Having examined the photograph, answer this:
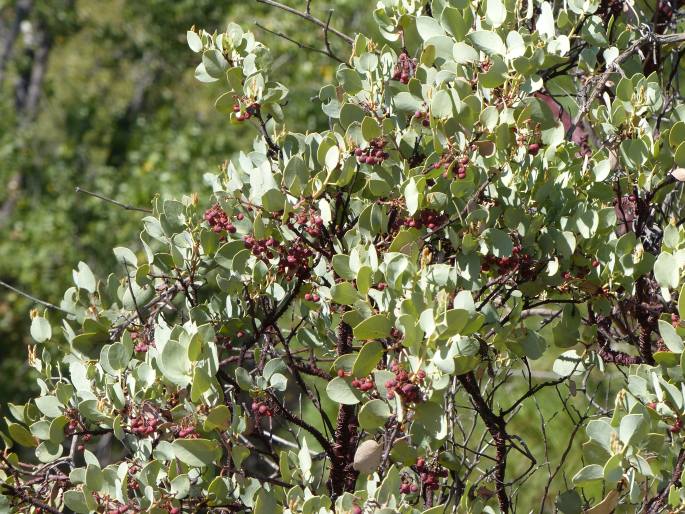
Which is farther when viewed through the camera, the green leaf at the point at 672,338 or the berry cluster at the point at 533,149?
the berry cluster at the point at 533,149

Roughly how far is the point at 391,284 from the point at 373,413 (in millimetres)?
205

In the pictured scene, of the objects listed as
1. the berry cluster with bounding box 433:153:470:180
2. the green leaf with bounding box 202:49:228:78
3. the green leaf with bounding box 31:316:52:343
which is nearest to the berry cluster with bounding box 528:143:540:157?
the berry cluster with bounding box 433:153:470:180

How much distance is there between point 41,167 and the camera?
812 cm

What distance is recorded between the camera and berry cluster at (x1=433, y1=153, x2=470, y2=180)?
1.57 metres

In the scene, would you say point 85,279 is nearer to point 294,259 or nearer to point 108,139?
point 294,259

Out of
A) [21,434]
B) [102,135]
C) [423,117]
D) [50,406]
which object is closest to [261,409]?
[50,406]

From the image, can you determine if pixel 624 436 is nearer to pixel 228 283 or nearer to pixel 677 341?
pixel 677 341

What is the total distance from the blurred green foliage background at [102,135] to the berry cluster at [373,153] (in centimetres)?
325

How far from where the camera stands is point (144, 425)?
61.3 inches

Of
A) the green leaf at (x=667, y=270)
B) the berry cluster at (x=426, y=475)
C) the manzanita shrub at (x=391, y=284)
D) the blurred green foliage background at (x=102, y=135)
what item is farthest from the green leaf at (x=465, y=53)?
the blurred green foliage background at (x=102, y=135)

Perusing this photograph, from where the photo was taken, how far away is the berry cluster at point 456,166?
5.14ft

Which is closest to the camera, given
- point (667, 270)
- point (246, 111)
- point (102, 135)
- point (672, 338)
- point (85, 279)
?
point (672, 338)

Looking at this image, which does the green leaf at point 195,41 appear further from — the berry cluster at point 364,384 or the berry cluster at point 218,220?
the berry cluster at point 364,384

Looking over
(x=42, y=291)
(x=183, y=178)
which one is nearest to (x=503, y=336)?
(x=183, y=178)
